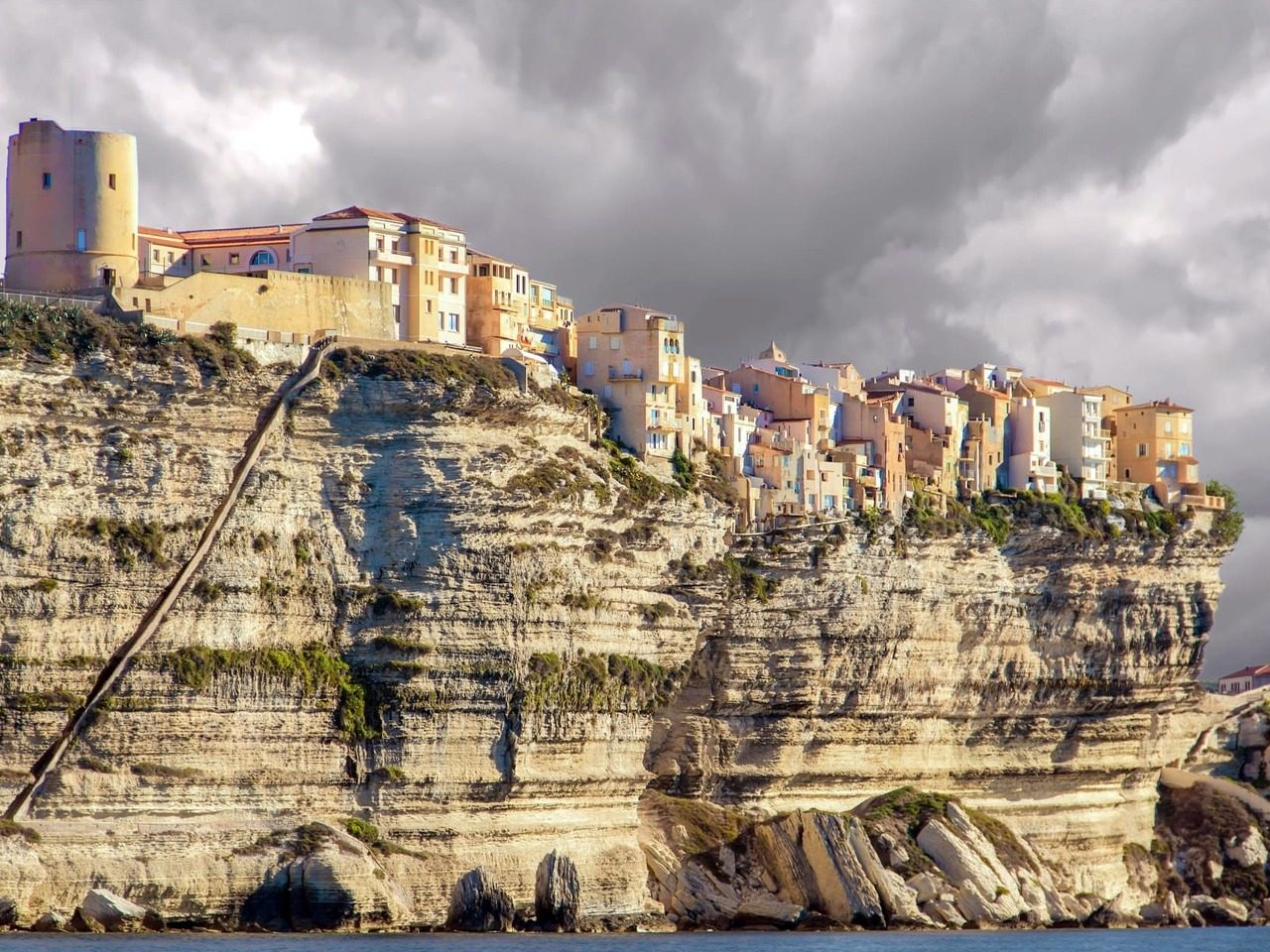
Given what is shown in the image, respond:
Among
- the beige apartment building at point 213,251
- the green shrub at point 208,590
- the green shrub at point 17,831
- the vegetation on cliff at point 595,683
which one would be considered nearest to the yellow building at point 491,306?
the beige apartment building at point 213,251

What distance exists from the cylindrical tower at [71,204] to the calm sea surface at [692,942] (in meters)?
16.2

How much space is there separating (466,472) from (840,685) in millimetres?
14588

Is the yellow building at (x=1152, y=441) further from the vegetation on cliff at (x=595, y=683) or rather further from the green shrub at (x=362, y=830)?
the green shrub at (x=362, y=830)

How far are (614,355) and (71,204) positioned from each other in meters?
15.8

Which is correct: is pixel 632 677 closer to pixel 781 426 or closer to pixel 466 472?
pixel 466 472

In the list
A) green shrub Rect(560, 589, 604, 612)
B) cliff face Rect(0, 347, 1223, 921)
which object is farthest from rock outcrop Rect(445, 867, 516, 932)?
green shrub Rect(560, 589, 604, 612)

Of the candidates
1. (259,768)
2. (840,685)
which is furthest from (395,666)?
(840,685)

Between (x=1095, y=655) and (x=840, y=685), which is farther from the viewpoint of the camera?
(x=1095, y=655)

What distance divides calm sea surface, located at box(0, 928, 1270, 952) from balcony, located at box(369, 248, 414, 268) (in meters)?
17.3

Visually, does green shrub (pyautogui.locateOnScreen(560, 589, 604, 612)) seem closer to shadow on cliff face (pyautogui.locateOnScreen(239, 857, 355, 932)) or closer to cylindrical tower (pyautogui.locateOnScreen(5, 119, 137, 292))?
shadow on cliff face (pyautogui.locateOnScreen(239, 857, 355, 932))

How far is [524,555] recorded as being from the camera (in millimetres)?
62750

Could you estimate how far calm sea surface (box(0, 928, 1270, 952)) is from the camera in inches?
2064

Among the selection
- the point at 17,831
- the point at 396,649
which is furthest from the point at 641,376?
the point at 17,831

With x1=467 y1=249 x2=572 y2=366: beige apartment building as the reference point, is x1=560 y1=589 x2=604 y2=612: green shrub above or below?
below
